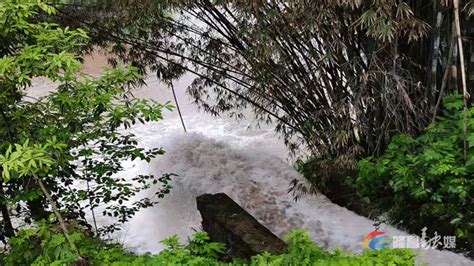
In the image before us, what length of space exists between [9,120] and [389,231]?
2669mm

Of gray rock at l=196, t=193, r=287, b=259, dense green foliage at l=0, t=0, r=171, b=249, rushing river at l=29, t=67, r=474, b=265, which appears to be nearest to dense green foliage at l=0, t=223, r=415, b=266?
dense green foliage at l=0, t=0, r=171, b=249

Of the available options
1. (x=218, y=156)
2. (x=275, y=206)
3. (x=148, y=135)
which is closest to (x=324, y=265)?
(x=275, y=206)

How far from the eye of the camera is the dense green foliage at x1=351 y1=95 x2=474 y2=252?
2.84m

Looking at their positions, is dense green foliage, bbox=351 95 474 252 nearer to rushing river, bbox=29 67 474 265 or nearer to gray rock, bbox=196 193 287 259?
rushing river, bbox=29 67 474 265

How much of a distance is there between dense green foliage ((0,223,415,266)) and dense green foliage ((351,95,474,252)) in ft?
3.69

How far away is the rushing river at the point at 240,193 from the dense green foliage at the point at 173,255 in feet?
3.51

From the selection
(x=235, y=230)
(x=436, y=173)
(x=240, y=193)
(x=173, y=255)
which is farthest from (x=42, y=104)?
(x=240, y=193)

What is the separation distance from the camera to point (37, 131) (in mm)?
2154

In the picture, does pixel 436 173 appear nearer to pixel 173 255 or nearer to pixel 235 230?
pixel 235 230

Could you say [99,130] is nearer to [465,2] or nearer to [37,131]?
[37,131]

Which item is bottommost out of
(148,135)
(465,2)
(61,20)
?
(148,135)

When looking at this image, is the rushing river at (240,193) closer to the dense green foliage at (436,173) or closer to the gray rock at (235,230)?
the dense green foliage at (436,173)

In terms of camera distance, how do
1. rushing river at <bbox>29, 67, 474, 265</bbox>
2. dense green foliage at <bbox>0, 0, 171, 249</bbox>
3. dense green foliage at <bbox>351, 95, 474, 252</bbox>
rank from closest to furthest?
1. dense green foliage at <bbox>0, 0, 171, 249</bbox>
2. dense green foliage at <bbox>351, 95, 474, 252</bbox>
3. rushing river at <bbox>29, 67, 474, 265</bbox>

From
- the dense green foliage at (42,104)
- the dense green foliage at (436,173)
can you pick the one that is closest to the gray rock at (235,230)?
the dense green foliage at (436,173)
